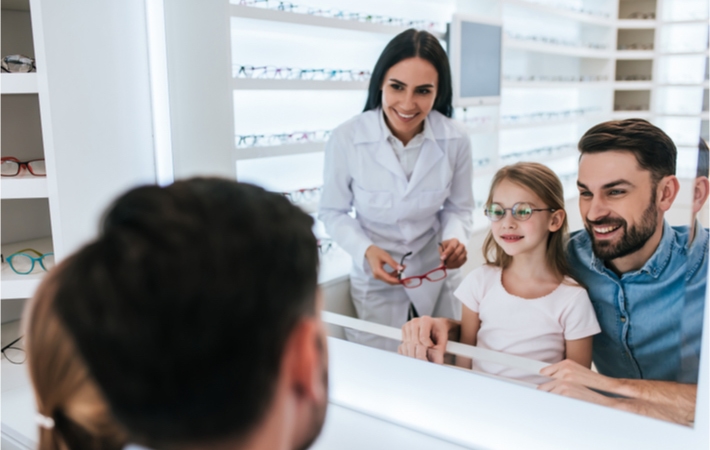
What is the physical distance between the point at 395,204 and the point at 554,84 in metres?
0.43

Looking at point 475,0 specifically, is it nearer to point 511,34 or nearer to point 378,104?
point 511,34

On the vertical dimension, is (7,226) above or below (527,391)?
above

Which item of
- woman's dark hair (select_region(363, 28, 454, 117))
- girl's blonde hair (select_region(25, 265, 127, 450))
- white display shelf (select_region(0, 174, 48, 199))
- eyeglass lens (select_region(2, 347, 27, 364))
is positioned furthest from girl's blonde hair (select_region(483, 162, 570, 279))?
eyeglass lens (select_region(2, 347, 27, 364))

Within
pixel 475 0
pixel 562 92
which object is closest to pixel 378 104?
pixel 475 0

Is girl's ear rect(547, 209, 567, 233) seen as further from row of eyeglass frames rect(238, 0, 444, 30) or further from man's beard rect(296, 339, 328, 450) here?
man's beard rect(296, 339, 328, 450)

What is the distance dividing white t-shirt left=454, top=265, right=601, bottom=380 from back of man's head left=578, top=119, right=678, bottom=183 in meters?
0.25

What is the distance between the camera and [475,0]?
49.2 inches

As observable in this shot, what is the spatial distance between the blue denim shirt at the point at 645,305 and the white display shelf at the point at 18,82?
1.26 meters

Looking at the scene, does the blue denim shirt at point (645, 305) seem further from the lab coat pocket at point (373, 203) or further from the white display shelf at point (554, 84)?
the lab coat pocket at point (373, 203)

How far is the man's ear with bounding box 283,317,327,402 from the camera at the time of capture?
54 cm

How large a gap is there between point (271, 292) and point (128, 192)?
0.14 meters

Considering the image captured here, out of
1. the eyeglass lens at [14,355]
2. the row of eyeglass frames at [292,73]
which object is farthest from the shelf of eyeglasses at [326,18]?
the eyeglass lens at [14,355]

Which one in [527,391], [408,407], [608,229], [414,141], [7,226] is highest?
[414,141]

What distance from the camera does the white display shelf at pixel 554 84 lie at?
3.62 feet
